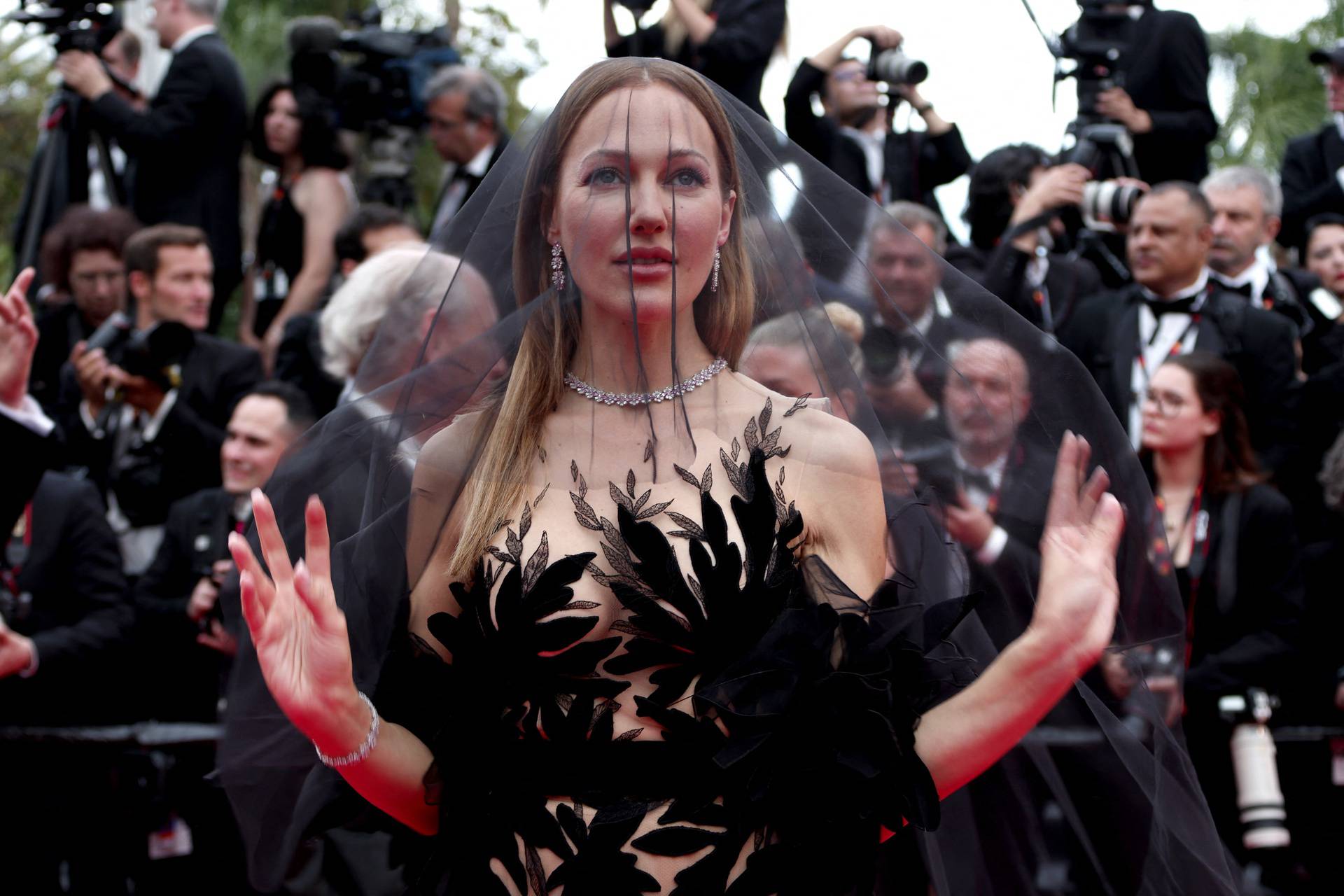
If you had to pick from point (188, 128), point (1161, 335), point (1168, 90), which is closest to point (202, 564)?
point (188, 128)

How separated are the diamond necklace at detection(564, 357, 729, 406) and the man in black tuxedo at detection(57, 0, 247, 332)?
16.6ft

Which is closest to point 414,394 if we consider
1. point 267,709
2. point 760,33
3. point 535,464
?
point 535,464

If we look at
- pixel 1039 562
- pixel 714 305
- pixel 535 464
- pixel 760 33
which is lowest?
pixel 1039 562

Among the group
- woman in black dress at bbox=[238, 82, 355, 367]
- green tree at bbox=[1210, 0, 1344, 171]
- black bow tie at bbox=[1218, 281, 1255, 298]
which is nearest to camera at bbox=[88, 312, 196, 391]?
woman in black dress at bbox=[238, 82, 355, 367]

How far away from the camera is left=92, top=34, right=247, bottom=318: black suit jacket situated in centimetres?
690

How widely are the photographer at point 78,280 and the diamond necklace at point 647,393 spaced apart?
458 centimetres

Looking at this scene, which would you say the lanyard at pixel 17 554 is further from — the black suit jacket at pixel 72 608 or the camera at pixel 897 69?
the camera at pixel 897 69

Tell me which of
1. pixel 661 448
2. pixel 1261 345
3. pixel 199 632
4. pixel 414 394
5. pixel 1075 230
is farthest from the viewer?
pixel 1075 230

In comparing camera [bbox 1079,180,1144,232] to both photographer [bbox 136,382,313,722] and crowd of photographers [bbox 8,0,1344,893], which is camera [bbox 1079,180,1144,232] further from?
photographer [bbox 136,382,313,722]

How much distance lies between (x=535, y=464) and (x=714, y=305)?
1.21ft

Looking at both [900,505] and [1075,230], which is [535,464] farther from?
[1075,230]

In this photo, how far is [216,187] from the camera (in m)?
7.13

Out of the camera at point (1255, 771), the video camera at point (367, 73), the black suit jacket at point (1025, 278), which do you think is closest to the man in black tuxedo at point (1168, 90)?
the black suit jacket at point (1025, 278)

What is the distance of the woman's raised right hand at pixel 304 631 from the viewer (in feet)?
7.09
